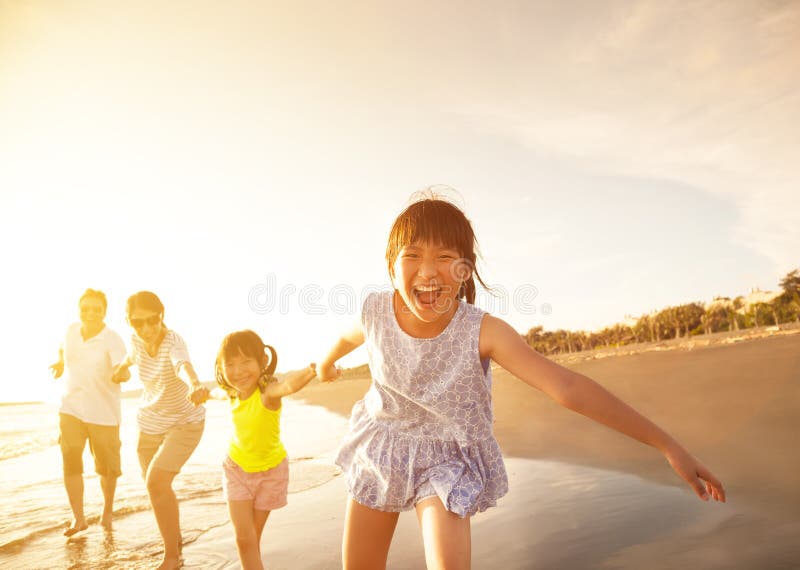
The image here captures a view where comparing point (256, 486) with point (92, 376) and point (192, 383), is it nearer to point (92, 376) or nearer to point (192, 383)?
point (192, 383)

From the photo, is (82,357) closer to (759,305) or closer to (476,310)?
(476,310)

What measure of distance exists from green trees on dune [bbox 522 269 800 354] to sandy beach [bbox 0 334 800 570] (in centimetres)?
3066

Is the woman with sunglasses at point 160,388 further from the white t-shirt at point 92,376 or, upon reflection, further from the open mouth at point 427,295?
the open mouth at point 427,295

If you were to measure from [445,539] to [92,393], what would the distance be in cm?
524

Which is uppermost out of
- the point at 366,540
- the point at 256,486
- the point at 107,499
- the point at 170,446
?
the point at 170,446

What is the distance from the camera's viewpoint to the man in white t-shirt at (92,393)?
19.1 feet

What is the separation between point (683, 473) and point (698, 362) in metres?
11.8

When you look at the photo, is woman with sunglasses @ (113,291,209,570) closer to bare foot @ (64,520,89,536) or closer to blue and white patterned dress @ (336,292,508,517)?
bare foot @ (64,520,89,536)

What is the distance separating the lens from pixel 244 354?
3.74m

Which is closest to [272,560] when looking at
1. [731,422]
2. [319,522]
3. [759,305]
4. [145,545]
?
[319,522]

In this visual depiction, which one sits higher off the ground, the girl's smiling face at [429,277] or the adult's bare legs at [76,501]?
the girl's smiling face at [429,277]

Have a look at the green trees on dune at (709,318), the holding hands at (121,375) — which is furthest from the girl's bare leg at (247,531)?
the green trees on dune at (709,318)

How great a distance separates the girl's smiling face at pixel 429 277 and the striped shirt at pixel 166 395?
2.78 m

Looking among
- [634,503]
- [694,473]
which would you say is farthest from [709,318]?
[694,473]
